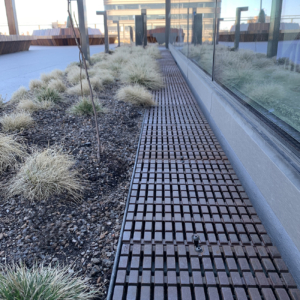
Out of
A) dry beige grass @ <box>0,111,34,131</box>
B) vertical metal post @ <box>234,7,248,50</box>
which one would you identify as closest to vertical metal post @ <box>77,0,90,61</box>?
dry beige grass @ <box>0,111,34,131</box>

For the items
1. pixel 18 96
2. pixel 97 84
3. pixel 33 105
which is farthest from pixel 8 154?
pixel 97 84

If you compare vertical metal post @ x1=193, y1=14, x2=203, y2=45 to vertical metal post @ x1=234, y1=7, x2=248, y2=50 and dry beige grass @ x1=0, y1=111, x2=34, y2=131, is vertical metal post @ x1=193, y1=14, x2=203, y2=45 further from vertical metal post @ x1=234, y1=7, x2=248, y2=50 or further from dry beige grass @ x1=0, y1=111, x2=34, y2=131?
dry beige grass @ x1=0, y1=111, x2=34, y2=131

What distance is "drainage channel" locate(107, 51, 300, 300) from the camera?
5.56 ft

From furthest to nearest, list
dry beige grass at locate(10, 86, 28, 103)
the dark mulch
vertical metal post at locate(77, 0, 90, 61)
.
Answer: vertical metal post at locate(77, 0, 90, 61) < dry beige grass at locate(10, 86, 28, 103) < the dark mulch

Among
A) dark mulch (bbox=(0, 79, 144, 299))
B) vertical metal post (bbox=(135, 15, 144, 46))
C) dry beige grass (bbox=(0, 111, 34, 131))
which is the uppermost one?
vertical metal post (bbox=(135, 15, 144, 46))

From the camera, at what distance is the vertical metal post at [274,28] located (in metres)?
2.48

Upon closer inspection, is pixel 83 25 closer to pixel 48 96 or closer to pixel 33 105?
pixel 48 96

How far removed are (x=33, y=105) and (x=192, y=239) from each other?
393 centimetres

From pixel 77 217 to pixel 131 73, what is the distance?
559 centimetres

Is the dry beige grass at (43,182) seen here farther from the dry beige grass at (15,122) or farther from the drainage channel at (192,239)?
the dry beige grass at (15,122)

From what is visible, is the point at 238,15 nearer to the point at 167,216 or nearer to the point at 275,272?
the point at 167,216

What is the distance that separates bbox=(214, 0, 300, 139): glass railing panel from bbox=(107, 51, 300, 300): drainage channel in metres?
0.75

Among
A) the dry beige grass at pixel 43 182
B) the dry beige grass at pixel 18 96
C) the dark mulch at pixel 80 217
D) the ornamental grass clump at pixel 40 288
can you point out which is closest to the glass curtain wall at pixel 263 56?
the dark mulch at pixel 80 217

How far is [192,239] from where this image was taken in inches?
81.6
